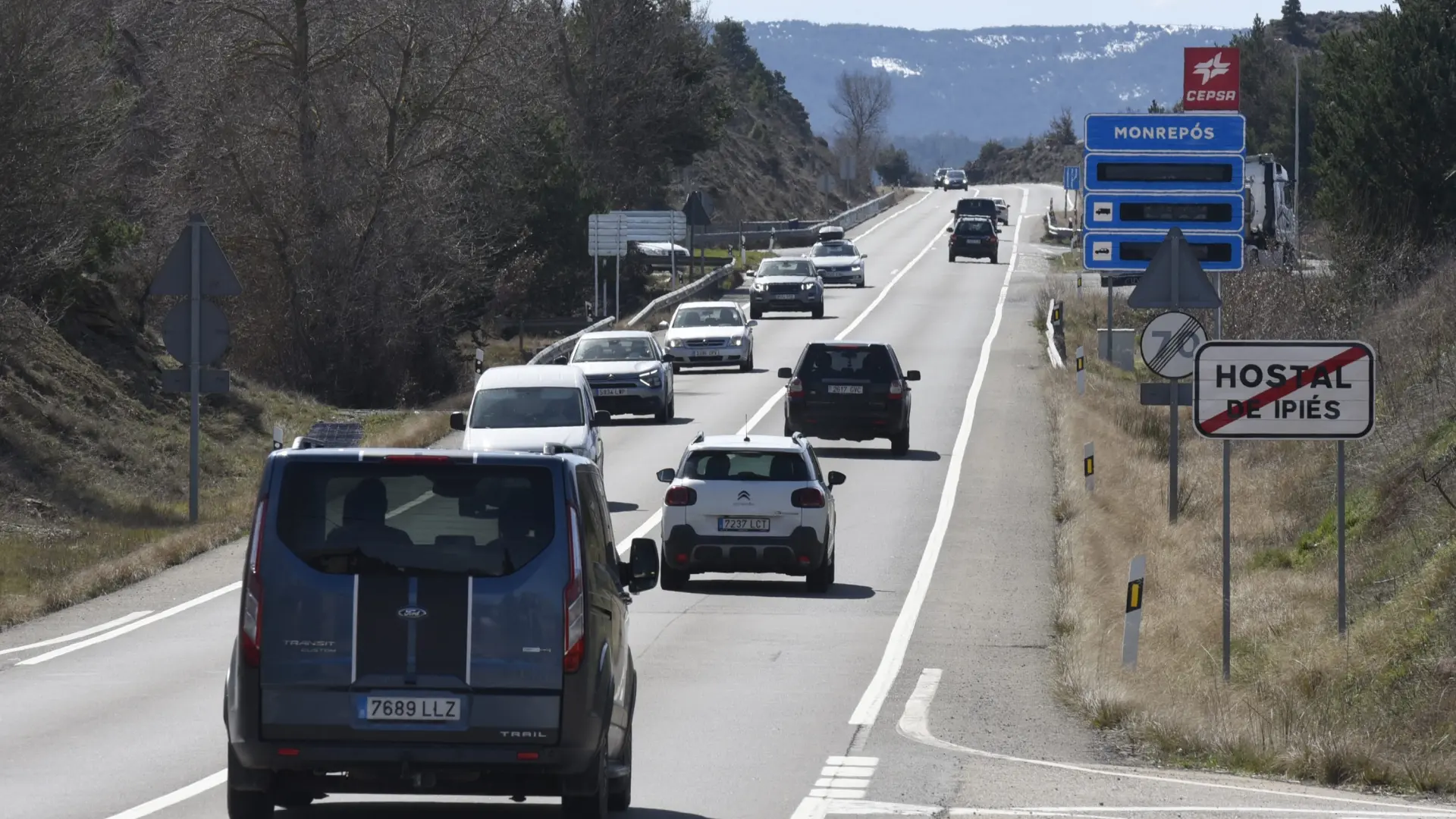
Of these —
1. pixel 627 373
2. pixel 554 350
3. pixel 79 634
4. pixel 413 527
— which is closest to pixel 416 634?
pixel 413 527

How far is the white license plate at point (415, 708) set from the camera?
27.3 ft

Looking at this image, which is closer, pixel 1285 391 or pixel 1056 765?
pixel 1056 765

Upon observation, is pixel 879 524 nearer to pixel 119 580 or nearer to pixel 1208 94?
pixel 119 580

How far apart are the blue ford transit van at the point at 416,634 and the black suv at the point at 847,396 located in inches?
926

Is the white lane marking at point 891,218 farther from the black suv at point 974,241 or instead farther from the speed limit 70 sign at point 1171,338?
the speed limit 70 sign at point 1171,338

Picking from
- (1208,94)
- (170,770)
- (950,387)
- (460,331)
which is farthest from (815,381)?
(1208,94)

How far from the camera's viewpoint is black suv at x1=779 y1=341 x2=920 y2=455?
3198cm

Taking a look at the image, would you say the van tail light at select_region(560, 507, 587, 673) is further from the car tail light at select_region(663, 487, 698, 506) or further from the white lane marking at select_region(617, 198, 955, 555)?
the car tail light at select_region(663, 487, 698, 506)

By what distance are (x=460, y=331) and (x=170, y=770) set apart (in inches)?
1880

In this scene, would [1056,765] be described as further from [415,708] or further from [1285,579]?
[1285,579]

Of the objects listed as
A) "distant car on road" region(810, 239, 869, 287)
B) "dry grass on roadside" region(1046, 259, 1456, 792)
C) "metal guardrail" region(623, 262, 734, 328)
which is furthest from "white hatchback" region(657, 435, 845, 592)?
"distant car on road" region(810, 239, 869, 287)

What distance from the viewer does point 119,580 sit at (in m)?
20.7

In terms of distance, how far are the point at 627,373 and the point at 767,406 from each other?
3.81m

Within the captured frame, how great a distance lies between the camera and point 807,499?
20.5 meters
